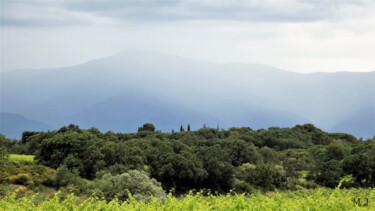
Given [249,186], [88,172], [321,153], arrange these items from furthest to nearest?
[321,153] → [249,186] → [88,172]

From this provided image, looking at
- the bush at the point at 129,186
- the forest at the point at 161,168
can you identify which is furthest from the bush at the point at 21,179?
the bush at the point at 129,186

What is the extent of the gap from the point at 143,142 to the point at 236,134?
113 feet

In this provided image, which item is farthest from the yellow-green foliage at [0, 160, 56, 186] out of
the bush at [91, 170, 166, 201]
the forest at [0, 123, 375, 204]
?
the bush at [91, 170, 166, 201]

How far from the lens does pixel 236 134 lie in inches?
3989

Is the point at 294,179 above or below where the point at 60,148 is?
below

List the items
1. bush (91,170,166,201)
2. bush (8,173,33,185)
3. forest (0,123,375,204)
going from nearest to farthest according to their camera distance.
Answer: bush (91,170,166,201)
bush (8,173,33,185)
forest (0,123,375,204)

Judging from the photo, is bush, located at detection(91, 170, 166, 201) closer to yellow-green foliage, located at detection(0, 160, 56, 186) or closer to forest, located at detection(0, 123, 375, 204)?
forest, located at detection(0, 123, 375, 204)

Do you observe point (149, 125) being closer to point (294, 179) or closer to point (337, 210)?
point (294, 179)

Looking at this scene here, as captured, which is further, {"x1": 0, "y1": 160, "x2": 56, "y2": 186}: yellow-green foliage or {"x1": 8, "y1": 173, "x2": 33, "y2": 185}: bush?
{"x1": 0, "y1": 160, "x2": 56, "y2": 186}: yellow-green foliage

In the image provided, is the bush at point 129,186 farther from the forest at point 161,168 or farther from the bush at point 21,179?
the bush at point 21,179

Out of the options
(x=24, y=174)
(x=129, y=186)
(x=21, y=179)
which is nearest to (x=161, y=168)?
(x=24, y=174)

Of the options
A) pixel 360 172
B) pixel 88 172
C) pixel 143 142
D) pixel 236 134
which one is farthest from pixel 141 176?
pixel 236 134

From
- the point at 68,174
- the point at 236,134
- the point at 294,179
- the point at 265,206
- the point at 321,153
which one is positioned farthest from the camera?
the point at 236,134

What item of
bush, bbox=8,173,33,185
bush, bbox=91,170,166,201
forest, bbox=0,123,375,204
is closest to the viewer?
bush, bbox=91,170,166,201
